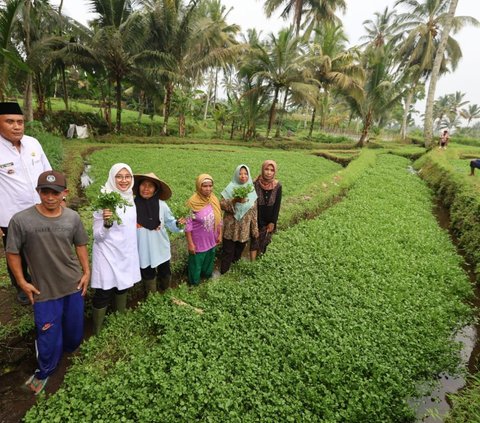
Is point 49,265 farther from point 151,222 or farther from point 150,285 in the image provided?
point 150,285

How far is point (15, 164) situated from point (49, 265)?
1393 mm

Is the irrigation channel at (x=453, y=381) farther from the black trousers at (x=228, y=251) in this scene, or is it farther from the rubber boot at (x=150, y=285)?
the rubber boot at (x=150, y=285)

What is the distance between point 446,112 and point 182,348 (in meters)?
70.9

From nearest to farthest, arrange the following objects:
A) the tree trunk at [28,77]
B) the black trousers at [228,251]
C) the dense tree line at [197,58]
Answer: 1. the black trousers at [228,251]
2. the tree trunk at [28,77]
3. the dense tree line at [197,58]

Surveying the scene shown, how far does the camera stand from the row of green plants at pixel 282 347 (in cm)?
272

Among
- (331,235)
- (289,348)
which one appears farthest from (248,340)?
(331,235)

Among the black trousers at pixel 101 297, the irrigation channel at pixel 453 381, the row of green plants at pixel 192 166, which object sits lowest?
the irrigation channel at pixel 453 381

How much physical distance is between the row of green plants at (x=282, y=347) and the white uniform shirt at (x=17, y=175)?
171 centimetres

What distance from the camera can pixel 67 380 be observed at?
288 cm

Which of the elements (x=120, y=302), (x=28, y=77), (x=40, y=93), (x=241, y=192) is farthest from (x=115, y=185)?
(x=40, y=93)

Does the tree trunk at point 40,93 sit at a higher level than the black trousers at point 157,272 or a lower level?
higher

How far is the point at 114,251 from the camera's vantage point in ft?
11.4

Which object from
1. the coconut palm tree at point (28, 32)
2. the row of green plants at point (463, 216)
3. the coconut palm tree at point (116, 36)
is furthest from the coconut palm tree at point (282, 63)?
the coconut palm tree at point (28, 32)

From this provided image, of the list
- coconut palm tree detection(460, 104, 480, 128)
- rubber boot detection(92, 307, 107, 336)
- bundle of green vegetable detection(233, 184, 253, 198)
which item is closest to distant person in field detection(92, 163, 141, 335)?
rubber boot detection(92, 307, 107, 336)
